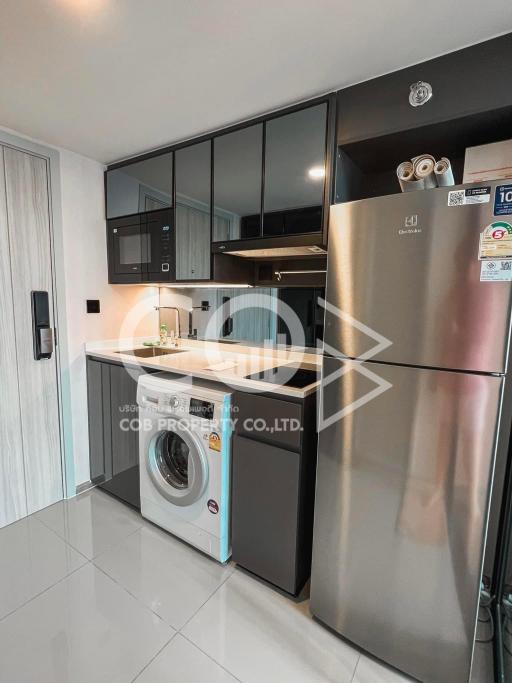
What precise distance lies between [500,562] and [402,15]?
214 centimetres

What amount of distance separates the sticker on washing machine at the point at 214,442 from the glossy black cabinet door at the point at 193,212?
0.91 m

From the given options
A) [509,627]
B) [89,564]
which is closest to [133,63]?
[89,564]

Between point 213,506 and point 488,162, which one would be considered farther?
point 213,506

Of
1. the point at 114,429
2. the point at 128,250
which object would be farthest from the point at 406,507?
the point at 128,250

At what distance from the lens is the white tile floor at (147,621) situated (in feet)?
4.12

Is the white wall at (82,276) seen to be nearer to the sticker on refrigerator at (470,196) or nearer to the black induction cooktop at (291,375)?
the black induction cooktop at (291,375)

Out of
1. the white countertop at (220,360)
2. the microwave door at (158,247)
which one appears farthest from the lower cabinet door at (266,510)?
the microwave door at (158,247)

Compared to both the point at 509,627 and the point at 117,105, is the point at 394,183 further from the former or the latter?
the point at 509,627

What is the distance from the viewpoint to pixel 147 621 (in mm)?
1441

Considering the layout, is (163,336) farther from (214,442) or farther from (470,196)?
(470,196)

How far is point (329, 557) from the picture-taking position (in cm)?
137

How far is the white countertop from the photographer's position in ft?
5.26

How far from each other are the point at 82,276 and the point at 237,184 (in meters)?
1.27

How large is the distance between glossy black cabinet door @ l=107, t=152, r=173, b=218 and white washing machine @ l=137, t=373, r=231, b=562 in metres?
1.13
